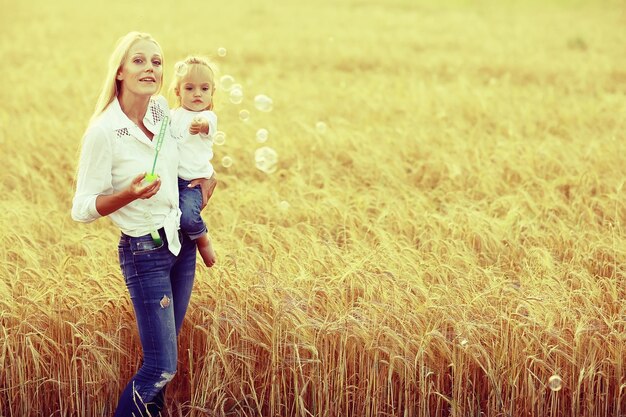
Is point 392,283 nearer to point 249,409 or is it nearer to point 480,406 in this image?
point 480,406

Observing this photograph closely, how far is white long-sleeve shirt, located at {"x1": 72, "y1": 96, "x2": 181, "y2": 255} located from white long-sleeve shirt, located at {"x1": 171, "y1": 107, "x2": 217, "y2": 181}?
0.21 feet

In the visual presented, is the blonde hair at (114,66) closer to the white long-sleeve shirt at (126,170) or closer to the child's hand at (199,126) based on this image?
the white long-sleeve shirt at (126,170)

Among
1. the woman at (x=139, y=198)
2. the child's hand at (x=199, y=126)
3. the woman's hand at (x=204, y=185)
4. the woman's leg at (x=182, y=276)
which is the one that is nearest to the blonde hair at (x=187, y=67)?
the woman at (x=139, y=198)

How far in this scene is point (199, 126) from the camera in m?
3.11

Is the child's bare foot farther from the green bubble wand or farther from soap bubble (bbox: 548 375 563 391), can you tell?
soap bubble (bbox: 548 375 563 391)

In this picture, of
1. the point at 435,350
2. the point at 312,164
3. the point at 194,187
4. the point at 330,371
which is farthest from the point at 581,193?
the point at 194,187

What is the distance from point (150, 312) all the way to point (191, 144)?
73 cm

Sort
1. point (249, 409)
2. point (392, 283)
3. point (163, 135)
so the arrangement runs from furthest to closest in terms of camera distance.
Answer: point (392, 283), point (249, 409), point (163, 135)

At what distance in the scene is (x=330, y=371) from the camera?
3695 millimetres

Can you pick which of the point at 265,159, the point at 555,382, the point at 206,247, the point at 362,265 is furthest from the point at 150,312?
the point at 265,159

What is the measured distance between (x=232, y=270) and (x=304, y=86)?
25.6ft

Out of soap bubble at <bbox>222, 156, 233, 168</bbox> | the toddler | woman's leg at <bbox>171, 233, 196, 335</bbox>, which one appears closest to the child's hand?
the toddler

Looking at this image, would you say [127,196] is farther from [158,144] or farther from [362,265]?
[362,265]

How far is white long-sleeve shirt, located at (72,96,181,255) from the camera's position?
2.91 metres
